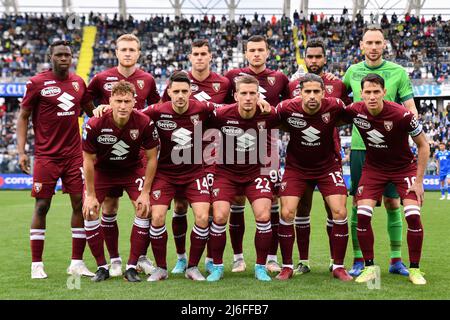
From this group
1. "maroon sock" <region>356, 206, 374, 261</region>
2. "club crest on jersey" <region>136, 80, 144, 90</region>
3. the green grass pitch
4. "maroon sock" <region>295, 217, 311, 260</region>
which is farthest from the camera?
"club crest on jersey" <region>136, 80, 144, 90</region>

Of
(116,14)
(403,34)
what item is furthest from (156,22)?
(403,34)

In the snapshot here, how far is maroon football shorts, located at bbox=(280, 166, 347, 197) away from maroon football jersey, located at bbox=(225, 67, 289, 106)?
3.26 ft

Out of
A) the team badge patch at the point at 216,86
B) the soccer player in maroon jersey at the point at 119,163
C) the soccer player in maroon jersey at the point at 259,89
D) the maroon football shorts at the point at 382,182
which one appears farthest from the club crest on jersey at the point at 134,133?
the maroon football shorts at the point at 382,182

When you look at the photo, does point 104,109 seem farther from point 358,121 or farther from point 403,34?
→ point 403,34

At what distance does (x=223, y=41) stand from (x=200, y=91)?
29730 mm

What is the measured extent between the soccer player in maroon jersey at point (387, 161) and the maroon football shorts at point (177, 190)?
166cm

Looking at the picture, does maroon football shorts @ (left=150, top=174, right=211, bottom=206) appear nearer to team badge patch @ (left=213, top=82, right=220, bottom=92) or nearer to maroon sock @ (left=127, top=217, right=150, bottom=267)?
maroon sock @ (left=127, top=217, right=150, bottom=267)

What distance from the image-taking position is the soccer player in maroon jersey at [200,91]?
6.93 meters

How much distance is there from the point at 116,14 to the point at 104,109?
108 ft

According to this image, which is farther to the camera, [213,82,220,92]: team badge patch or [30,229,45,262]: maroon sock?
[213,82,220,92]: team badge patch

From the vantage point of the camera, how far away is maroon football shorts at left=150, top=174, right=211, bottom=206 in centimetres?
642

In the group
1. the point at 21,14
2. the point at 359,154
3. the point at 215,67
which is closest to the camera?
the point at 359,154

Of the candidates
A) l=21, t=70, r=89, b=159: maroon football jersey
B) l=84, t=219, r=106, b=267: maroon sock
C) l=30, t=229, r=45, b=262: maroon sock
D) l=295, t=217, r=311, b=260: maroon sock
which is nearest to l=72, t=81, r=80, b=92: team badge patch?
l=21, t=70, r=89, b=159: maroon football jersey

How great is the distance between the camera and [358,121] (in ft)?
20.8
